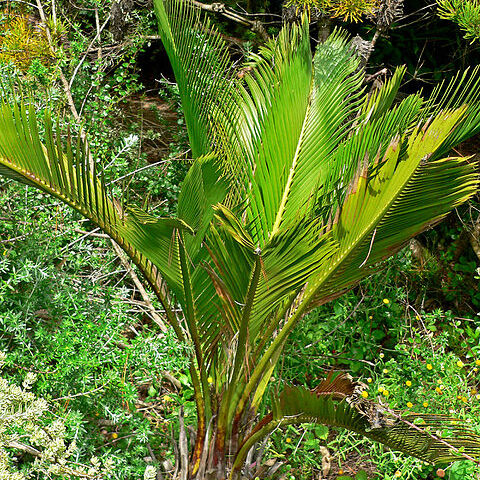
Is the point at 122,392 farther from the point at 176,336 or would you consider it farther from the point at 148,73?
the point at 148,73

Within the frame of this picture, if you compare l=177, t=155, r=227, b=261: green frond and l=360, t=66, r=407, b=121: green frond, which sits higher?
l=360, t=66, r=407, b=121: green frond

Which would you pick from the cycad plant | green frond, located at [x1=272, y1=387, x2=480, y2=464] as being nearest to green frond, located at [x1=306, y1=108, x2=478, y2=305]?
the cycad plant

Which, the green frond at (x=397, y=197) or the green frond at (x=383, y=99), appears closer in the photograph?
the green frond at (x=397, y=197)

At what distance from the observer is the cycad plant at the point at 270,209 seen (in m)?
2.11

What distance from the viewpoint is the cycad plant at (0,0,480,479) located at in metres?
2.11

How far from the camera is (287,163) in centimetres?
262

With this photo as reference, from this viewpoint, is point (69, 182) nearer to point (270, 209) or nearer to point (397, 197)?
point (270, 209)

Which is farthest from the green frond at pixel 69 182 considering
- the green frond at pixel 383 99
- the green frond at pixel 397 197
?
the green frond at pixel 383 99

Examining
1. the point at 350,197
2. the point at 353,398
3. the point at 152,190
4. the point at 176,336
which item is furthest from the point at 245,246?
the point at 152,190

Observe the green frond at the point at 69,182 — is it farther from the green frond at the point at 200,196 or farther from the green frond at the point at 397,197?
the green frond at the point at 397,197

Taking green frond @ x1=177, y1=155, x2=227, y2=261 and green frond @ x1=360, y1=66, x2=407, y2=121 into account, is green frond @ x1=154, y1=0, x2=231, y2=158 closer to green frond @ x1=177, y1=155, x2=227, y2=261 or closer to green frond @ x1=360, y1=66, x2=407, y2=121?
green frond @ x1=177, y1=155, x2=227, y2=261

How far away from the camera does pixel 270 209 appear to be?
8.23ft

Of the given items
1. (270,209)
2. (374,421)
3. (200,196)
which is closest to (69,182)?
(200,196)

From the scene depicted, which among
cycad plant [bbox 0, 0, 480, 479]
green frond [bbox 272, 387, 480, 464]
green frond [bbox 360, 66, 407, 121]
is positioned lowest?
green frond [bbox 272, 387, 480, 464]
